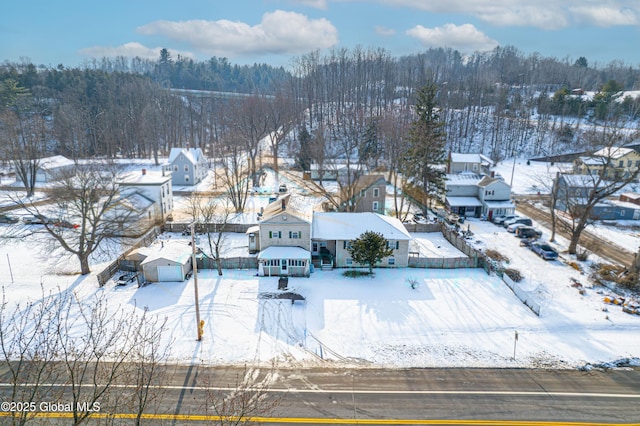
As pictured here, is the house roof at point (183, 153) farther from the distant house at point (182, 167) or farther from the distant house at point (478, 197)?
the distant house at point (478, 197)

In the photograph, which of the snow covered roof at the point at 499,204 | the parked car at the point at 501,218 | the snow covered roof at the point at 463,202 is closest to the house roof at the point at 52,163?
the snow covered roof at the point at 463,202

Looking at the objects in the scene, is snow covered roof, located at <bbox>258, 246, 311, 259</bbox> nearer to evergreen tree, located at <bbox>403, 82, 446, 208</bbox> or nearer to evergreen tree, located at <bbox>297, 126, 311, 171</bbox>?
evergreen tree, located at <bbox>403, 82, 446, 208</bbox>

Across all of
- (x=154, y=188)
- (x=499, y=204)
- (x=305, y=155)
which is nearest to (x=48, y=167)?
(x=154, y=188)

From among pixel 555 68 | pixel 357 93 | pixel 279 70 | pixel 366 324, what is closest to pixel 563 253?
pixel 366 324

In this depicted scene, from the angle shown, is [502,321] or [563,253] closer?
[502,321]

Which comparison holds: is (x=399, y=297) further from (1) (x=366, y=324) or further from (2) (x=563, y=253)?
(2) (x=563, y=253)
